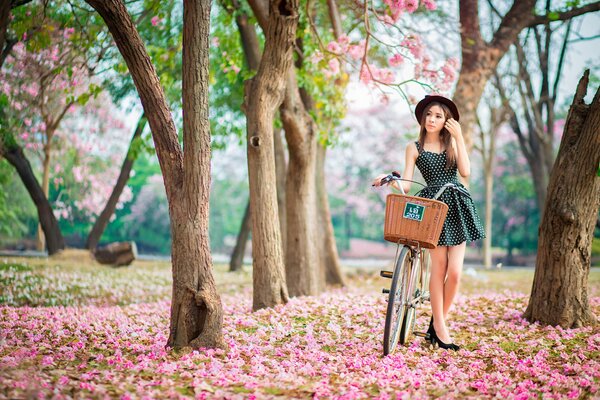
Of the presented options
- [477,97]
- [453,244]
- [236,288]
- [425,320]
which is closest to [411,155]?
[453,244]

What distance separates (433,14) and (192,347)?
9902 millimetres

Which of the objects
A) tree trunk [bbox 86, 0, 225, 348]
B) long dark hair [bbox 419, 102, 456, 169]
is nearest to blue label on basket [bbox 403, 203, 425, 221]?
long dark hair [bbox 419, 102, 456, 169]

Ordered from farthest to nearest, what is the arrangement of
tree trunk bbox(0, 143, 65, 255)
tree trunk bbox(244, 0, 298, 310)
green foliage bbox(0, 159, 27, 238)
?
1. green foliage bbox(0, 159, 27, 238)
2. tree trunk bbox(0, 143, 65, 255)
3. tree trunk bbox(244, 0, 298, 310)

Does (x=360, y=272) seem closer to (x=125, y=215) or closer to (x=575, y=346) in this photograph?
(x=575, y=346)

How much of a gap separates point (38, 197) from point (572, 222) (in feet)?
37.7

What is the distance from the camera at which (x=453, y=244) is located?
4.79 meters

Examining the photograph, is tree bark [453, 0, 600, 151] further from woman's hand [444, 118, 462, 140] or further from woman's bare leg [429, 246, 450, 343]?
woman's bare leg [429, 246, 450, 343]

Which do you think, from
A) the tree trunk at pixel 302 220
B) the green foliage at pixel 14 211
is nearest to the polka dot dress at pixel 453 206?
the tree trunk at pixel 302 220

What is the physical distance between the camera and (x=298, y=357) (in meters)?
4.59

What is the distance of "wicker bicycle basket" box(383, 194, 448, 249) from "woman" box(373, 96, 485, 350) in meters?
0.44

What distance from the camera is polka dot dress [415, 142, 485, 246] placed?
4785mm

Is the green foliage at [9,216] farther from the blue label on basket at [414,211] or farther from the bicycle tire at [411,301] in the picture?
the blue label on basket at [414,211]

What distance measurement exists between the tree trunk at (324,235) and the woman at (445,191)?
5523mm

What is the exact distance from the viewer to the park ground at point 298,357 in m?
3.66
